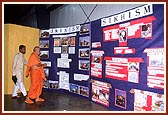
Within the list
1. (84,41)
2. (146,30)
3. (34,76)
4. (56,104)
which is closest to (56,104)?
(56,104)

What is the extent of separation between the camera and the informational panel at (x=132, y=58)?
2.63 m

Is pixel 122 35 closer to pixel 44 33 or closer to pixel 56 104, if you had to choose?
pixel 56 104

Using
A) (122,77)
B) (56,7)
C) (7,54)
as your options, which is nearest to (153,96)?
(122,77)

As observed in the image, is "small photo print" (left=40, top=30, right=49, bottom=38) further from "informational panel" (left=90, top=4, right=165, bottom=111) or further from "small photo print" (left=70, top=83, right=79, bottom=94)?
"informational panel" (left=90, top=4, right=165, bottom=111)

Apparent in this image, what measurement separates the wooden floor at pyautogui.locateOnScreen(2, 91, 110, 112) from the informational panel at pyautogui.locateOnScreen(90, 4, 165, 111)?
23 cm

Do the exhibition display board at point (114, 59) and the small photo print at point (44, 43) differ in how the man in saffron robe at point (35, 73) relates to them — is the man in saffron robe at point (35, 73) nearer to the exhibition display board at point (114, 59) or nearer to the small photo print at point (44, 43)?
the exhibition display board at point (114, 59)

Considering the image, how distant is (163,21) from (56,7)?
138 inches

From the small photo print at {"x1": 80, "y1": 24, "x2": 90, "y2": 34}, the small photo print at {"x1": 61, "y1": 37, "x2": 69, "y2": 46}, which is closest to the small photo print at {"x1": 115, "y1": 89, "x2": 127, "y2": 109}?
the small photo print at {"x1": 80, "y1": 24, "x2": 90, "y2": 34}

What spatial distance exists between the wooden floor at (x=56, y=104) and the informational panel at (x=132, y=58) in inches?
9.1

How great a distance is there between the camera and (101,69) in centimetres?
379

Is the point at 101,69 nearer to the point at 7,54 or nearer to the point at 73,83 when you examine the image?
the point at 73,83

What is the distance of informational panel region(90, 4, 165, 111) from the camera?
8.62 feet

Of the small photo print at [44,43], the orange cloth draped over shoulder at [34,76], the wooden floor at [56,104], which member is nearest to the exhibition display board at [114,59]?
the small photo print at [44,43]

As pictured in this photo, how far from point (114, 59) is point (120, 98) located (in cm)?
60
